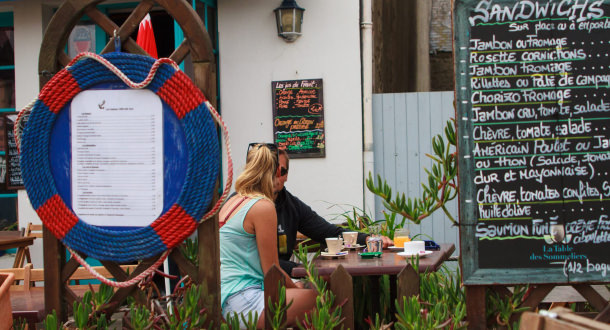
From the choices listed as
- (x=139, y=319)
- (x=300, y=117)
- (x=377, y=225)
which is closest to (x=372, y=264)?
(x=377, y=225)

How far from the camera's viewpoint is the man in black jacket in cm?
478

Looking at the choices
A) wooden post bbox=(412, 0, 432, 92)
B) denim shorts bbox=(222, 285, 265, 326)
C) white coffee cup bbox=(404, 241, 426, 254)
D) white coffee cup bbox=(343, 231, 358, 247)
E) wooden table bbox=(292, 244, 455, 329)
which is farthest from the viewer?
wooden post bbox=(412, 0, 432, 92)

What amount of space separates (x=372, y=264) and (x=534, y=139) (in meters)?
1.17

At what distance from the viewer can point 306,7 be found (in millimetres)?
7125

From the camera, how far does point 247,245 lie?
3896 mm

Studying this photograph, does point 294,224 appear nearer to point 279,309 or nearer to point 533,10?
point 279,309

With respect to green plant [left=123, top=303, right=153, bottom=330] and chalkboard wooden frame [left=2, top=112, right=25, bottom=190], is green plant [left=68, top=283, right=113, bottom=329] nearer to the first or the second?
green plant [left=123, top=303, right=153, bottom=330]

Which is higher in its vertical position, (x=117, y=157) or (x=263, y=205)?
(x=117, y=157)

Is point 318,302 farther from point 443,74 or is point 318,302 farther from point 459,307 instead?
point 443,74

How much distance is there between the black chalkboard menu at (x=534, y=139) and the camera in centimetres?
315

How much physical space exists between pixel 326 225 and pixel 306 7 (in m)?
2.78

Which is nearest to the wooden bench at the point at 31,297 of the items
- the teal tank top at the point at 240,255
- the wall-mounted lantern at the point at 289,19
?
the teal tank top at the point at 240,255

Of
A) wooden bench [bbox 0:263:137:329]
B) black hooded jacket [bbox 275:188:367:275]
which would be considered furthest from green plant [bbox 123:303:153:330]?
black hooded jacket [bbox 275:188:367:275]

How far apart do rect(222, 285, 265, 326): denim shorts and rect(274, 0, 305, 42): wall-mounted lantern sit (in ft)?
12.2
